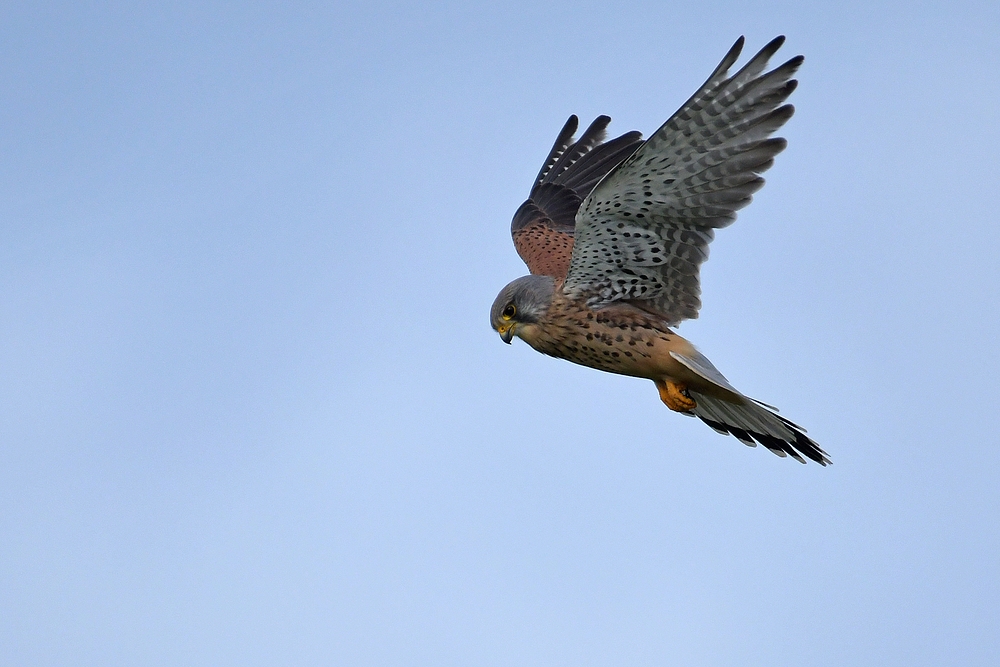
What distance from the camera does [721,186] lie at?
215 inches

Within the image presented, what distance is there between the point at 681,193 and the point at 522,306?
1.06 metres

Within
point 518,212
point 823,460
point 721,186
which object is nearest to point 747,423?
point 823,460

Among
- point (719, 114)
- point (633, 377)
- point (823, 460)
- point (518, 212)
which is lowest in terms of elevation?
point (823, 460)

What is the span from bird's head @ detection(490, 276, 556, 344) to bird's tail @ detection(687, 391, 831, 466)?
928mm

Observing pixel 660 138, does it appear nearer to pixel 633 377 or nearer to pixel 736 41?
pixel 736 41

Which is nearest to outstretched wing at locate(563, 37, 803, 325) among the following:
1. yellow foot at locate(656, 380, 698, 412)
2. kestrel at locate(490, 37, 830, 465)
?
kestrel at locate(490, 37, 830, 465)

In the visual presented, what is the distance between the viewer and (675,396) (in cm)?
608

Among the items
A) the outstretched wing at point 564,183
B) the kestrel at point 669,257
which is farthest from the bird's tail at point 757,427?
the outstretched wing at point 564,183

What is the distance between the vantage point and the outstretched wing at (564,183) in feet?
24.2

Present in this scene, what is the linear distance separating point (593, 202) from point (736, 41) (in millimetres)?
1041

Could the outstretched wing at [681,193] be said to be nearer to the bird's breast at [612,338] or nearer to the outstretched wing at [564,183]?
the bird's breast at [612,338]

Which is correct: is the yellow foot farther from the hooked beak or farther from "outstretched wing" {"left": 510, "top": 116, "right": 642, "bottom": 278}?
"outstretched wing" {"left": 510, "top": 116, "right": 642, "bottom": 278}

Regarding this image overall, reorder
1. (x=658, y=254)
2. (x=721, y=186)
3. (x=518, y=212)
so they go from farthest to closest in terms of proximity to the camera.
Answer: (x=518, y=212) → (x=658, y=254) → (x=721, y=186)

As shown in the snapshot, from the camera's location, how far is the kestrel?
17.1 feet
